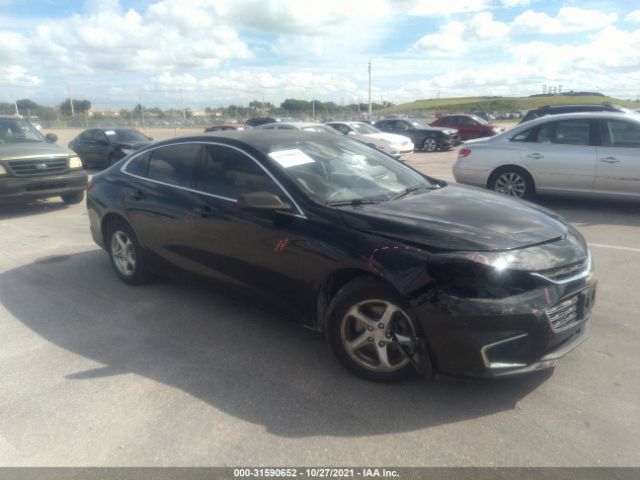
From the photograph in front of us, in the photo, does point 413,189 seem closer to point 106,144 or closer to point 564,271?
point 564,271

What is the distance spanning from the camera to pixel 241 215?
3980 millimetres

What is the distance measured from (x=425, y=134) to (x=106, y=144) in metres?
13.3

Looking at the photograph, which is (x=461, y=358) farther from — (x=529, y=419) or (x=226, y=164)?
(x=226, y=164)

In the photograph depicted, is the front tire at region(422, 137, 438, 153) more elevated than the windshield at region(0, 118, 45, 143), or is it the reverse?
the windshield at region(0, 118, 45, 143)

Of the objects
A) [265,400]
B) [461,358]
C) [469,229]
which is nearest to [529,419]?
[461,358]

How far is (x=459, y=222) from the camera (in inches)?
131

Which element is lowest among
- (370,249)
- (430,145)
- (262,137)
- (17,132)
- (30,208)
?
(30,208)

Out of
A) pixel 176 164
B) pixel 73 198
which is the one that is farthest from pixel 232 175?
pixel 73 198

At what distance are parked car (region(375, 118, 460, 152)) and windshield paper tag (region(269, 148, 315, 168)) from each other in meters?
19.3

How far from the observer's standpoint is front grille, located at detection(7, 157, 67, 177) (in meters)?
9.04

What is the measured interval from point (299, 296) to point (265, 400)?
0.77 m

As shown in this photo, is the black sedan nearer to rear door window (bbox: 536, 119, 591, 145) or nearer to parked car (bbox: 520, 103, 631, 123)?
rear door window (bbox: 536, 119, 591, 145)

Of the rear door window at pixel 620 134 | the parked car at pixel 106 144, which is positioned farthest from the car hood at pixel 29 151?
the rear door window at pixel 620 134

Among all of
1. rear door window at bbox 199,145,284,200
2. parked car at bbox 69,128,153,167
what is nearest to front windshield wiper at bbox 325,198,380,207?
rear door window at bbox 199,145,284,200
